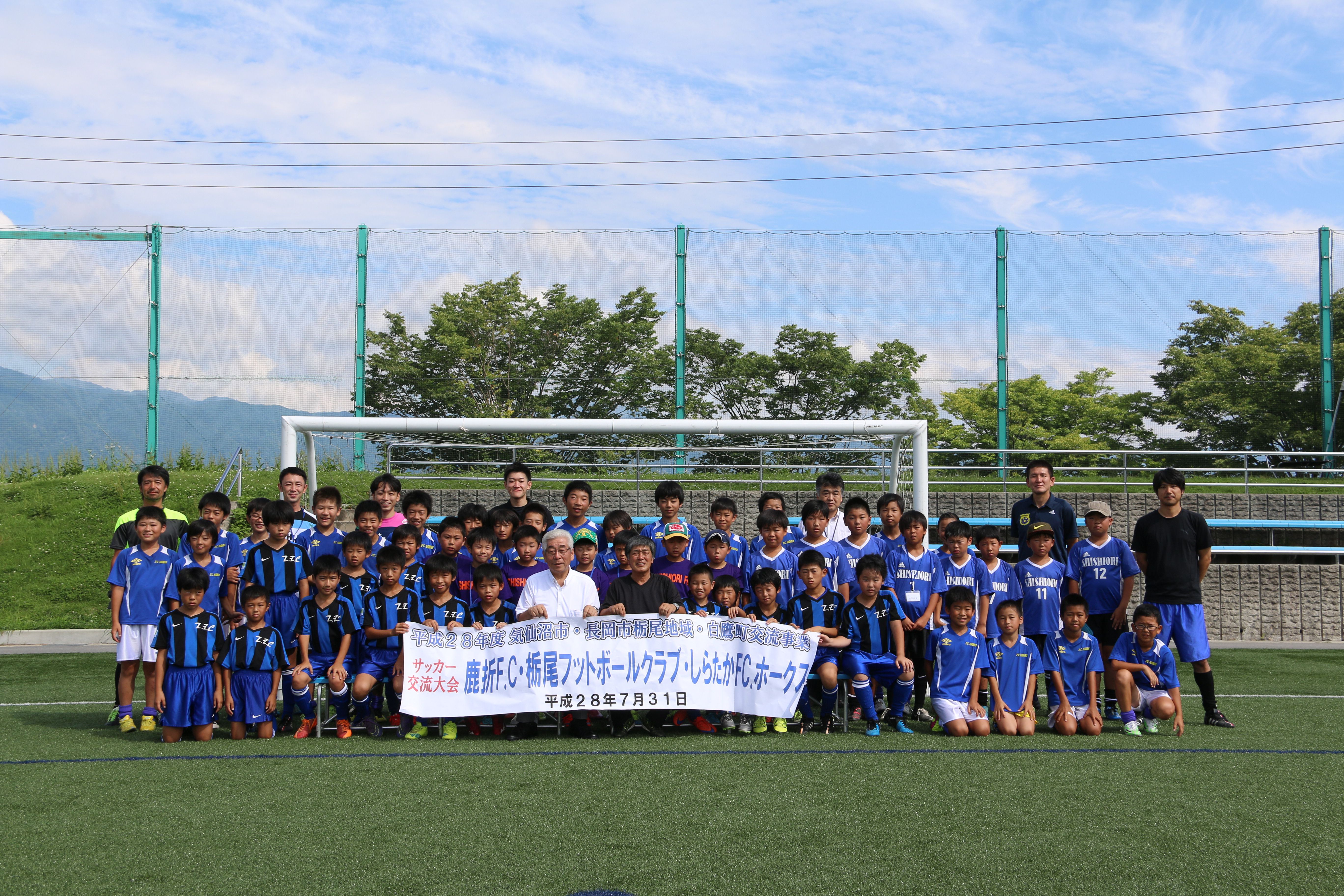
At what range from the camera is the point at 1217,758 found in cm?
517

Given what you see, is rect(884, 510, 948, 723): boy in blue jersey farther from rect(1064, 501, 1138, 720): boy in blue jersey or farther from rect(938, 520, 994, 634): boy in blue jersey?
rect(1064, 501, 1138, 720): boy in blue jersey

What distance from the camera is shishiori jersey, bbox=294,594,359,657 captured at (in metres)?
6.00

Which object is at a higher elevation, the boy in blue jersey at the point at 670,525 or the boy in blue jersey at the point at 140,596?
the boy in blue jersey at the point at 670,525

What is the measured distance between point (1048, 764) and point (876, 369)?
8.45 metres

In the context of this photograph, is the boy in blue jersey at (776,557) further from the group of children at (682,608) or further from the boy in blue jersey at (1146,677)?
the boy in blue jersey at (1146,677)

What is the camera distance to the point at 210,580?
20.1 ft

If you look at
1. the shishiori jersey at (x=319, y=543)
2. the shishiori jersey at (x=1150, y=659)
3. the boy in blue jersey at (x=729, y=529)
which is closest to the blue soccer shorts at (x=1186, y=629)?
the shishiori jersey at (x=1150, y=659)

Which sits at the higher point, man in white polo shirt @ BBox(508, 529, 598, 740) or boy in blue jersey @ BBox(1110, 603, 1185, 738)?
man in white polo shirt @ BBox(508, 529, 598, 740)

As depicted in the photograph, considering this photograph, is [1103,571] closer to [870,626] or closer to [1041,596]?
[1041,596]

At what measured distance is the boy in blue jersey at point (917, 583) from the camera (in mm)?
6434

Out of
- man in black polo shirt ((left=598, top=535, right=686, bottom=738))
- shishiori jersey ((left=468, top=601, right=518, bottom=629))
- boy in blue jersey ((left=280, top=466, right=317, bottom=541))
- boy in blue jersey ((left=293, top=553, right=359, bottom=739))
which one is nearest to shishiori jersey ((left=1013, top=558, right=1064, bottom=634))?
man in black polo shirt ((left=598, top=535, right=686, bottom=738))

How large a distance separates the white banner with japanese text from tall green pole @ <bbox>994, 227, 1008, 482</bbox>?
25.7 feet

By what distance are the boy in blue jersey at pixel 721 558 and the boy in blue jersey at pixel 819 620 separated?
433 millimetres

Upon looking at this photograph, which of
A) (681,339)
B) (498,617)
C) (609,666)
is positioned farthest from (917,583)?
(681,339)
